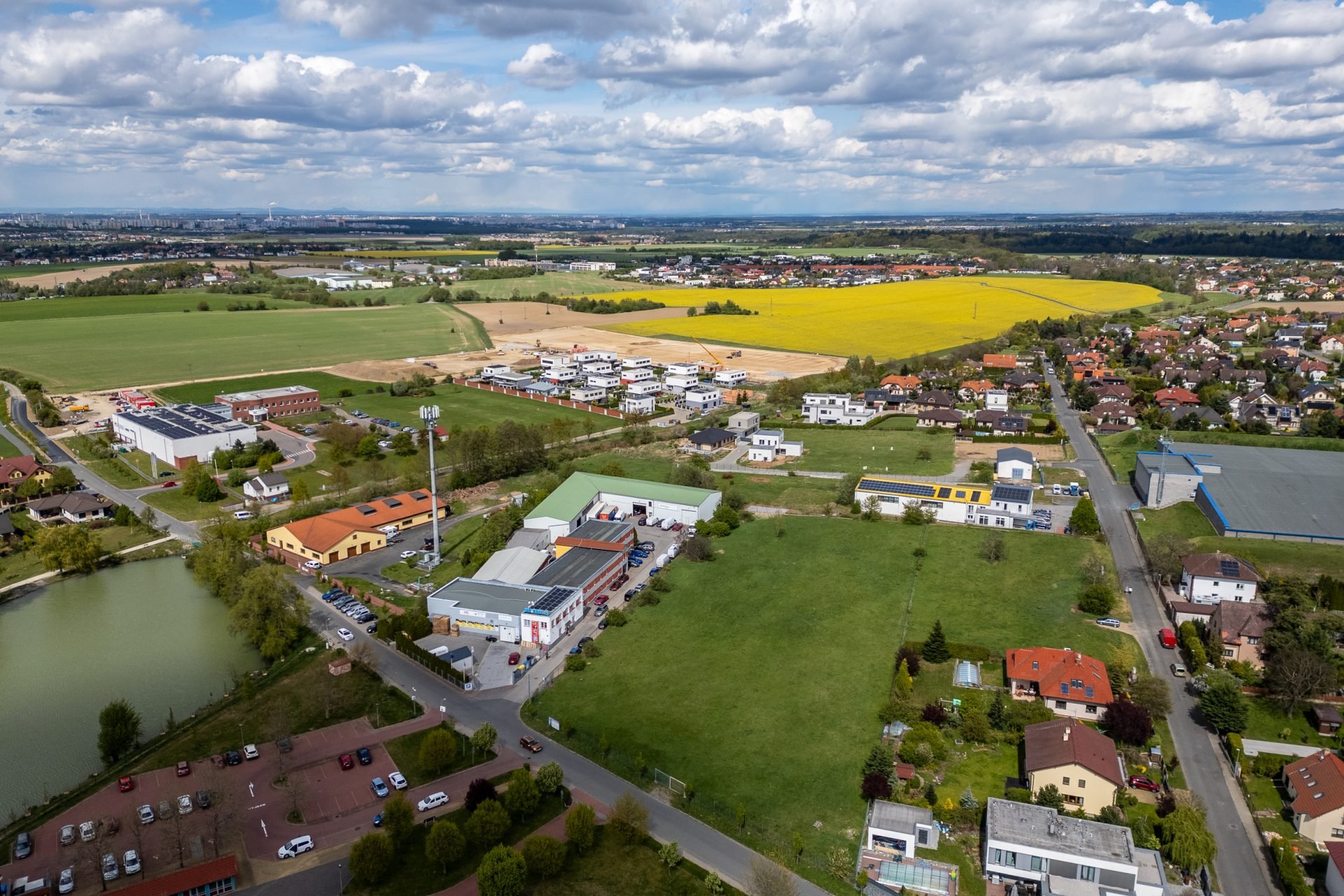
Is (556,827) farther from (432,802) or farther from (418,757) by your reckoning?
(418,757)

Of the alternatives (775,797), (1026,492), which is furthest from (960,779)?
(1026,492)

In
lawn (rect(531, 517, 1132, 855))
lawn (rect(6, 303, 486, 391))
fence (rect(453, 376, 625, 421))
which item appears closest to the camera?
lawn (rect(531, 517, 1132, 855))

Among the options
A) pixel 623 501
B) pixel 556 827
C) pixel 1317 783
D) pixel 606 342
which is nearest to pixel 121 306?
pixel 606 342

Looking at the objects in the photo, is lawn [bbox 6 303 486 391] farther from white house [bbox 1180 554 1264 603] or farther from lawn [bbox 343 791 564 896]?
white house [bbox 1180 554 1264 603]

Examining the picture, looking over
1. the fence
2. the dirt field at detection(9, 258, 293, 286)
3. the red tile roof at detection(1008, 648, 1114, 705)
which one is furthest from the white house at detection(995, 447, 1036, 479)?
the dirt field at detection(9, 258, 293, 286)

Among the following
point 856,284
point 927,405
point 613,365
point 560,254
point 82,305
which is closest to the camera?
point 927,405

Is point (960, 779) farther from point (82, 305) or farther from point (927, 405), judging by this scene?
point (82, 305)
